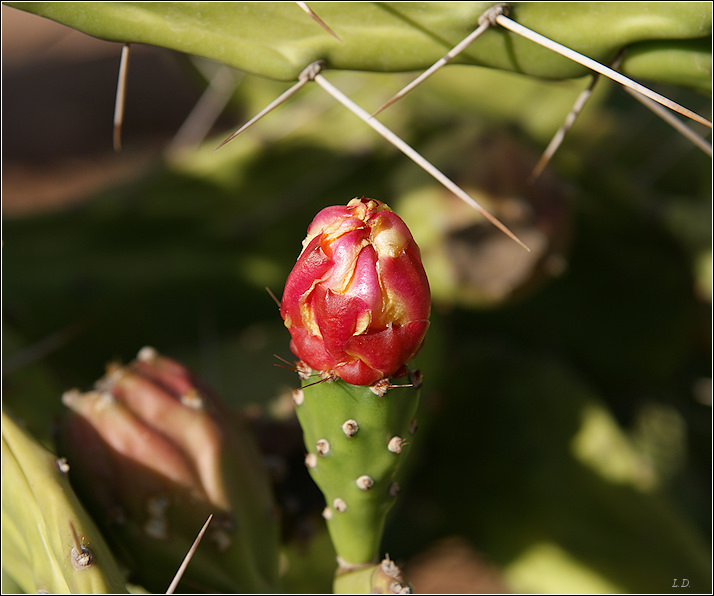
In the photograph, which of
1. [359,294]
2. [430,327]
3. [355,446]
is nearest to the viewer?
[359,294]

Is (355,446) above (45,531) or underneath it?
above

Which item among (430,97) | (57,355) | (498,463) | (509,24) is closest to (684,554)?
(498,463)

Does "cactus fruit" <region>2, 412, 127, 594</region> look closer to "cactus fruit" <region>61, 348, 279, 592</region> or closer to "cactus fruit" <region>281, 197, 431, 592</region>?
"cactus fruit" <region>61, 348, 279, 592</region>

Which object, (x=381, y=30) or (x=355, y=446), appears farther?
(x=381, y=30)

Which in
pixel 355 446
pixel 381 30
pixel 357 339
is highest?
pixel 381 30

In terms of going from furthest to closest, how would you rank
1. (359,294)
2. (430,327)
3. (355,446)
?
(430,327)
(355,446)
(359,294)

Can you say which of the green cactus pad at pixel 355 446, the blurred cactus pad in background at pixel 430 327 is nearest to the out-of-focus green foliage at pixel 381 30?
the blurred cactus pad in background at pixel 430 327

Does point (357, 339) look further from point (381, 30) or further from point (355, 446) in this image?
point (381, 30)

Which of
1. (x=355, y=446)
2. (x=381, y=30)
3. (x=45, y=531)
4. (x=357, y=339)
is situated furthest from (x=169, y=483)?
(x=381, y=30)
